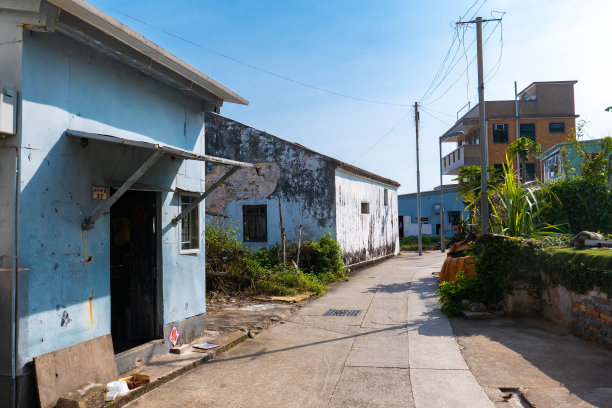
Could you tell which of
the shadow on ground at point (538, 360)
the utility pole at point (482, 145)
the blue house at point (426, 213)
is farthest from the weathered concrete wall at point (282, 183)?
the blue house at point (426, 213)

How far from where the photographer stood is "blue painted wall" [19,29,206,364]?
4695 millimetres

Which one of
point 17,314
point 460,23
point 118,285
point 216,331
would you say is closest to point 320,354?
point 216,331

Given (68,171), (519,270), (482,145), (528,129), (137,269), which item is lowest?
(519,270)

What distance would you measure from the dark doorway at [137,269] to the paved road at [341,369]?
1.21m

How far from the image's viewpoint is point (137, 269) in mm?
7148

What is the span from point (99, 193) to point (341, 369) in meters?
3.89

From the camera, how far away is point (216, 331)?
8.35 m

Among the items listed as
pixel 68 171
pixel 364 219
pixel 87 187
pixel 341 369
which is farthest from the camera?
pixel 364 219

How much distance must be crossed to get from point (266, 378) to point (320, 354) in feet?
4.51

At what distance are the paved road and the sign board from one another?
2393 mm

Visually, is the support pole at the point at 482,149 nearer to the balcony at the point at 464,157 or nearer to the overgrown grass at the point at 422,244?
the balcony at the point at 464,157

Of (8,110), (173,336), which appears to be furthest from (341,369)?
(8,110)

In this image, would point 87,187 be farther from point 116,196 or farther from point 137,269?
point 137,269

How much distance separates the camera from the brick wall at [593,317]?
22.2ft
